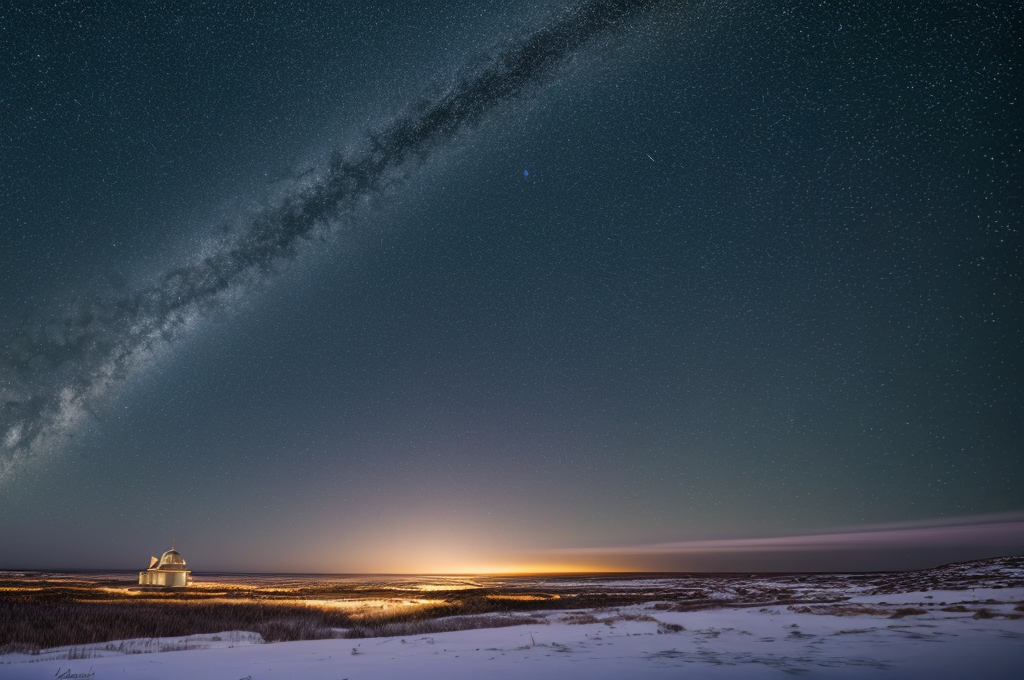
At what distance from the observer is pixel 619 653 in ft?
40.0

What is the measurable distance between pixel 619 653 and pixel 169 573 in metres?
84.0

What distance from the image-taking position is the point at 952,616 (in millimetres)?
16578

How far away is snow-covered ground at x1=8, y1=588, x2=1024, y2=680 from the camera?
984 cm

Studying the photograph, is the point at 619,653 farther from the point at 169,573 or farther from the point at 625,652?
the point at 169,573

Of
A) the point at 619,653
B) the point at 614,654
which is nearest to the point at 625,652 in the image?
the point at 619,653

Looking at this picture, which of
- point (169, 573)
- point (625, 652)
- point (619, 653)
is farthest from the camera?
point (169, 573)

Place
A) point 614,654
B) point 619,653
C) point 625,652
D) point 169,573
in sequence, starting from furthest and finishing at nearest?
point 169,573
point 625,652
point 619,653
point 614,654

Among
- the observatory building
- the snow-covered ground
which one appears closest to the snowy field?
the snow-covered ground

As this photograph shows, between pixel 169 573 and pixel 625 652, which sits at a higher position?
pixel 625 652

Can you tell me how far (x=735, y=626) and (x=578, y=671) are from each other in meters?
9.34

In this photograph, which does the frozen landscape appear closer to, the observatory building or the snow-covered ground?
the snow-covered ground

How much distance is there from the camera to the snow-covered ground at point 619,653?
9.84 m

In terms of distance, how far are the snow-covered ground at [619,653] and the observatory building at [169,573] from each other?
231 feet

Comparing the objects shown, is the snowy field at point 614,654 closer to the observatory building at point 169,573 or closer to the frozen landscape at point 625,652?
the frozen landscape at point 625,652
